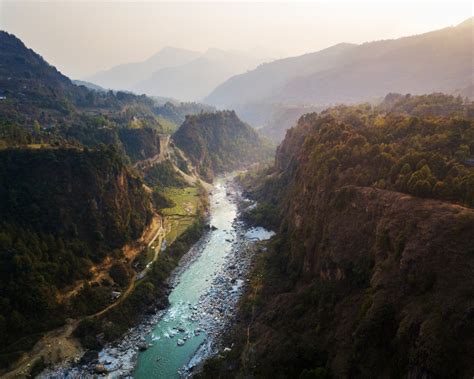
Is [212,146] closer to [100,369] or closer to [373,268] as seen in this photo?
[100,369]

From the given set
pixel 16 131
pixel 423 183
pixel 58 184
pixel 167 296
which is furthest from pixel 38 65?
pixel 423 183

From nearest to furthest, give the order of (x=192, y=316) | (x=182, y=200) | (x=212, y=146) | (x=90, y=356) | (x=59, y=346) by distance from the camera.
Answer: (x=59, y=346), (x=90, y=356), (x=192, y=316), (x=182, y=200), (x=212, y=146)

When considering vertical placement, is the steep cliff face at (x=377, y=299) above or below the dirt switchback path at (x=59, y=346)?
above

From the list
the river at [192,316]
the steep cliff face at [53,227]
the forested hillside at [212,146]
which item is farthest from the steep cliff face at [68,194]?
the forested hillside at [212,146]

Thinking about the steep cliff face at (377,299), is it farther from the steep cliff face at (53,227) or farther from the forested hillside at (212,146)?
the forested hillside at (212,146)

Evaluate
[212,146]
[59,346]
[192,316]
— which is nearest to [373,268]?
[192,316]

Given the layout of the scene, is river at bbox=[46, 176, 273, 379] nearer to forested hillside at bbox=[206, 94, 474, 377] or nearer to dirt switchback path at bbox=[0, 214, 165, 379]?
dirt switchback path at bbox=[0, 214, 165, 379]
